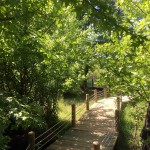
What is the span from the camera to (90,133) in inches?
386

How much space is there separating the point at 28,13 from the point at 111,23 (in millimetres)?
1770

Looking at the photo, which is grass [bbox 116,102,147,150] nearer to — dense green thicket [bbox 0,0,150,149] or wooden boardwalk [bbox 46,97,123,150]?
wooden boardwalk [bbox 46,97,123,150]

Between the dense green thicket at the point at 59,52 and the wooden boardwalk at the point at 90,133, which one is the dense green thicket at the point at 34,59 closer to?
the dense green thicket at the point at 59,52

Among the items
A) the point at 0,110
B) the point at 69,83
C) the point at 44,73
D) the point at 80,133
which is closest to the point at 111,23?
the point at 0,110

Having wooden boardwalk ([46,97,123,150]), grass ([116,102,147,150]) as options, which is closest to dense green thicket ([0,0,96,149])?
wooden boardwalk ([46,97,123,150])

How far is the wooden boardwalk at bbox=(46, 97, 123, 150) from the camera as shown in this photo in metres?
8.34

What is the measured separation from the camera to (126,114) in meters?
15.2

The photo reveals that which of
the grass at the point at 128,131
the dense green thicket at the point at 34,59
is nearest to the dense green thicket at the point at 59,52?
the dense green thicket at the point at 34,59

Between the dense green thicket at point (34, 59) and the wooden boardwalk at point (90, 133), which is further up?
the dense green thicket at point (34, 59)

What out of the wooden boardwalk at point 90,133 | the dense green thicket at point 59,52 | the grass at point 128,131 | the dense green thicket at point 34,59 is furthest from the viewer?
the grass at point 128,131

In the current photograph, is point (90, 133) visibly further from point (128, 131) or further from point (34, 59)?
point (34, 59)

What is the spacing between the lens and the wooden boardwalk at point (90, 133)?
8337mm

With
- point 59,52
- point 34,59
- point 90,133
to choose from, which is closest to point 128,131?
point 90,133

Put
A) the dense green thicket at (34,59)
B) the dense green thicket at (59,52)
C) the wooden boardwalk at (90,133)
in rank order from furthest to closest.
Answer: the wooden boardwalk at (90,133)
the dense green thicket at (34,59)
the dense green thicket at (59,52)
